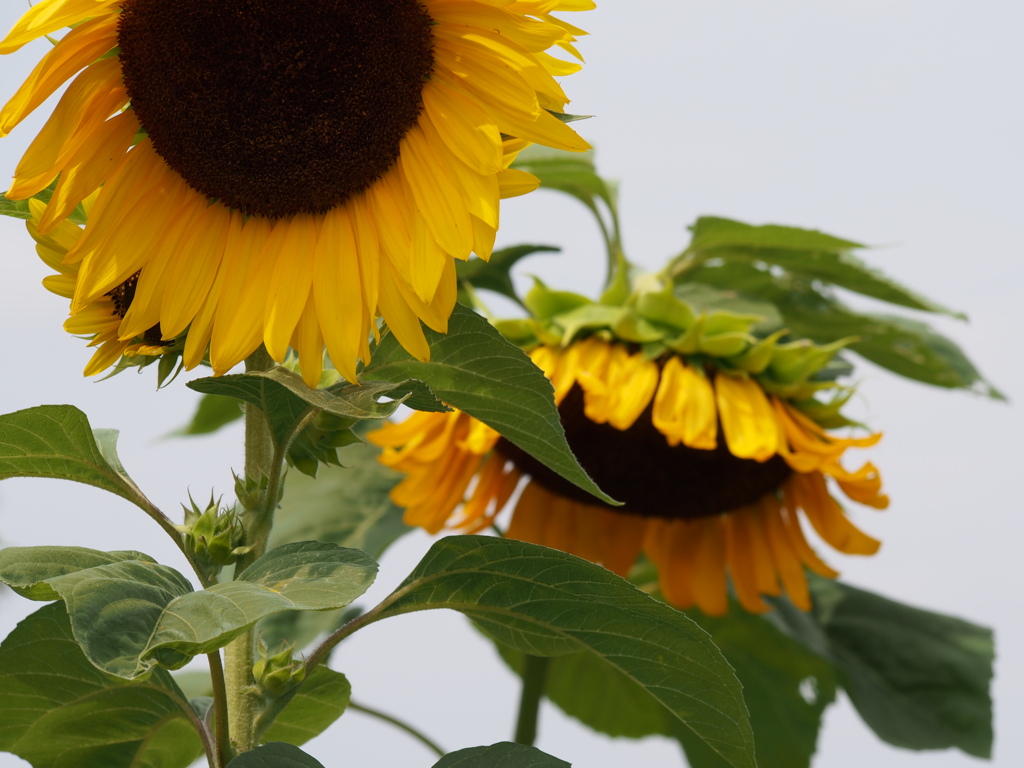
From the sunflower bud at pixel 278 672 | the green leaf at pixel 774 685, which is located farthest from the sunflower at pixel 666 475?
the sunflower bud at pixel 278 672

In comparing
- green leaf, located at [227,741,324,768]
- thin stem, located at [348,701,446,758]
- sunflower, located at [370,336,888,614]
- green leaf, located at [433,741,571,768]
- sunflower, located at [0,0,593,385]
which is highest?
sunflower, located at [0,0,593,385]

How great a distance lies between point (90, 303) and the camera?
2.65 feet

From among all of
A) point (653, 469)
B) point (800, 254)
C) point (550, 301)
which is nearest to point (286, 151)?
point (550, 301)

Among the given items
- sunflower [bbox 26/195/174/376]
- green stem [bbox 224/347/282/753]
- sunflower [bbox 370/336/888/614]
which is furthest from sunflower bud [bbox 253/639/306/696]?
sunflower [bbox 370/336/888/614]

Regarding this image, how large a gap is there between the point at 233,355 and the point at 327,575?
0.18m

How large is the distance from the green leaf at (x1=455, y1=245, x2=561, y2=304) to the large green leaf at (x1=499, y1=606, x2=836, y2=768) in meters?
0.66

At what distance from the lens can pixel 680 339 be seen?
151 centimetres

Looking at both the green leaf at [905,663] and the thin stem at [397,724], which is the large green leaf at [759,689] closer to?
the green leaf at [905,663]

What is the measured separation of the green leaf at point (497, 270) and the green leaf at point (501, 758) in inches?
43.1

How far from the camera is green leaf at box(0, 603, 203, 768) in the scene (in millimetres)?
802

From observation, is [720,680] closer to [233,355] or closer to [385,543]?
[233,355]

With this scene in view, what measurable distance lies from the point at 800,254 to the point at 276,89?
3.91ft

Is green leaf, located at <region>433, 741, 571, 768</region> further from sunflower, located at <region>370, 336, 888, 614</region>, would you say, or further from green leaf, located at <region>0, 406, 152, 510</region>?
sunflower, located at <region>370, 336, 888, 614</region>

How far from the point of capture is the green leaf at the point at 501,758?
2.45 ft
